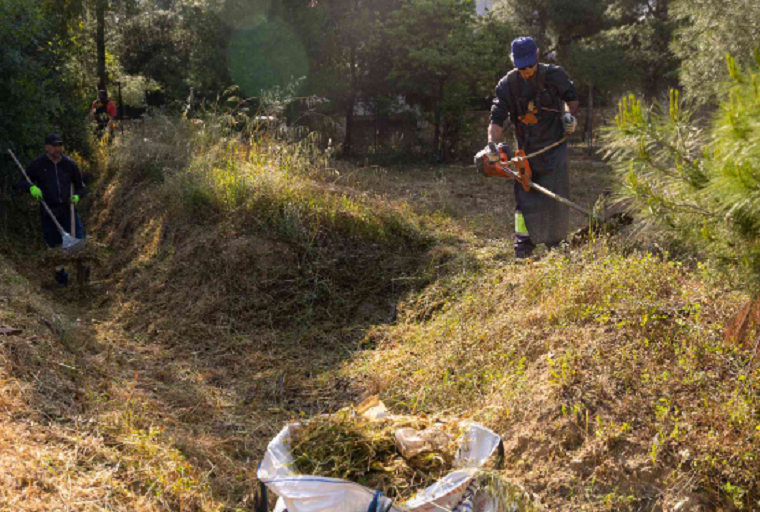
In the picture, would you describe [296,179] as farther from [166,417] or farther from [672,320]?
[672,320]

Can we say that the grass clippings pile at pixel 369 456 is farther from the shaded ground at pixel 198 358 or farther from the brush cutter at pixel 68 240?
the brush cutter at pixel 68 240

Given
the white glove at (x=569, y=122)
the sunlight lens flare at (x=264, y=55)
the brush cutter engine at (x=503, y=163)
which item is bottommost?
the brush cutter engine at (x=503, y=163)

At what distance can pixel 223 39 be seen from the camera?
13188mm

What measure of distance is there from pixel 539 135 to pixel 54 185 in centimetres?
508

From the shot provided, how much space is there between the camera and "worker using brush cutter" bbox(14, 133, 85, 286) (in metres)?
7.27

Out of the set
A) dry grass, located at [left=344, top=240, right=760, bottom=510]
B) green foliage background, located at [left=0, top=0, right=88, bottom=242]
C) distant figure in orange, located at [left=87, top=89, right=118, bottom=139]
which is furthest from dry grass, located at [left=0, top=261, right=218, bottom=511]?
distant figure in orange, located at [left=87, top=89, right=118, bottom=139]

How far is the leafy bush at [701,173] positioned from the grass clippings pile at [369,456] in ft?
4.66

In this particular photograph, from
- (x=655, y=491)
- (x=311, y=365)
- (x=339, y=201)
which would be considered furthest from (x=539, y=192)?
(x=655, y=491)

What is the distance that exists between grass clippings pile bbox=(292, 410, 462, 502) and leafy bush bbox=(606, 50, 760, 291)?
1419mm

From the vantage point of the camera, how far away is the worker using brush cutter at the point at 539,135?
18.5ft

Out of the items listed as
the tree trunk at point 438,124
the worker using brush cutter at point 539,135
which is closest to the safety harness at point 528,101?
the worker using brush cutter at point 539,135

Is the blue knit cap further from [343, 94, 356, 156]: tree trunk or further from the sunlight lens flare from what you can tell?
[343, 94, 356, 156]: tree trunk

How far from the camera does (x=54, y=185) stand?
7.36m

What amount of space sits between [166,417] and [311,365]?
48.8 inches
